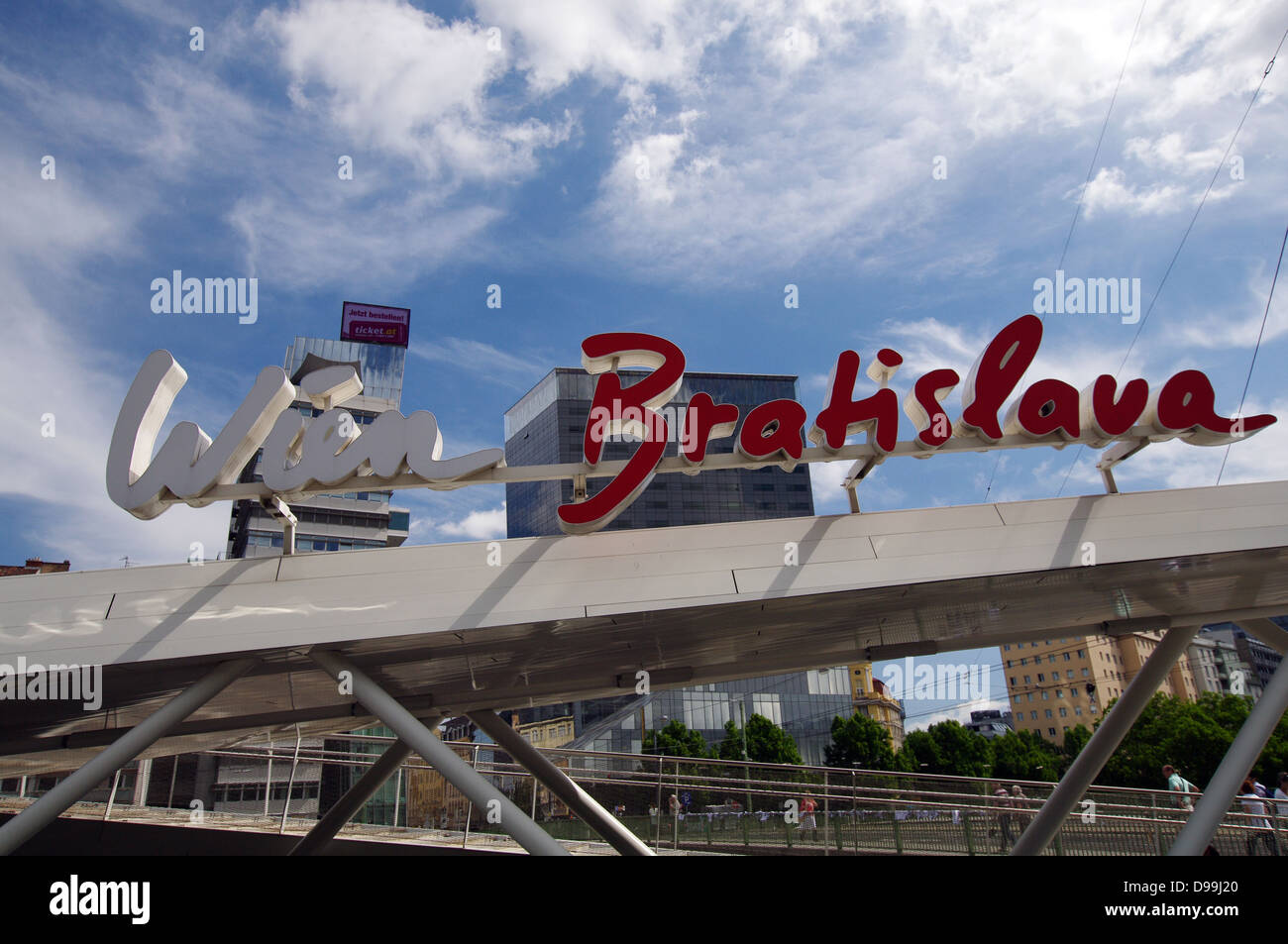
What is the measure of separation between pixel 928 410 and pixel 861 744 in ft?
262

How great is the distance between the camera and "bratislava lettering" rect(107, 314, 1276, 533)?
9.73m

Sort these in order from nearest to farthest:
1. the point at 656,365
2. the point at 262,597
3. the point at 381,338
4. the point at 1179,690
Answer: the point at 262,597
the point at 656,365
the point at 381,338
the point at 1179,690

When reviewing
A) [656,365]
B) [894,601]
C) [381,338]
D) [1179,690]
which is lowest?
[1179,690]

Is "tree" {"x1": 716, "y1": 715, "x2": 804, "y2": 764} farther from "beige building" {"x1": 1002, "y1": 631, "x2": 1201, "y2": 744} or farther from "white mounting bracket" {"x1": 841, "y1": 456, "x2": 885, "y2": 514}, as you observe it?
"beige building" {"x1": 1002, "y1": 631, "x2": 1201, "y2": 744}

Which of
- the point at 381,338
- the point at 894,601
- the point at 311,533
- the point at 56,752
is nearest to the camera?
the point at 894,601

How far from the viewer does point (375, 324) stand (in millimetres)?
121375

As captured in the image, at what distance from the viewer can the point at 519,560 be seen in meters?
9.03

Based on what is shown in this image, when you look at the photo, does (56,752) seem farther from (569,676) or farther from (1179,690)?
(1179,690)

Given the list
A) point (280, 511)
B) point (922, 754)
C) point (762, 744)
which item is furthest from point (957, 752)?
point (280, 511)

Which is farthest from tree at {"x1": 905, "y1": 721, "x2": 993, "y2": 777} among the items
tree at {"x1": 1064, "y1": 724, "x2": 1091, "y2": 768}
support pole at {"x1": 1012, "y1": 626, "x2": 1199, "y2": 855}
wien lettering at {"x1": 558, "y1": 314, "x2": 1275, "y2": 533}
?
wien lettering at {"x1": 558, "y1": 314, "x2": 1275, "y2": 533}

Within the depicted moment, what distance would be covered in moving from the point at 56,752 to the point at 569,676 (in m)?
8.43

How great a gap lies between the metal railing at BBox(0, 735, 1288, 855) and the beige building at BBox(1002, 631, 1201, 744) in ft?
461

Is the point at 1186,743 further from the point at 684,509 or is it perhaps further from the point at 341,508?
the point at 341,508
